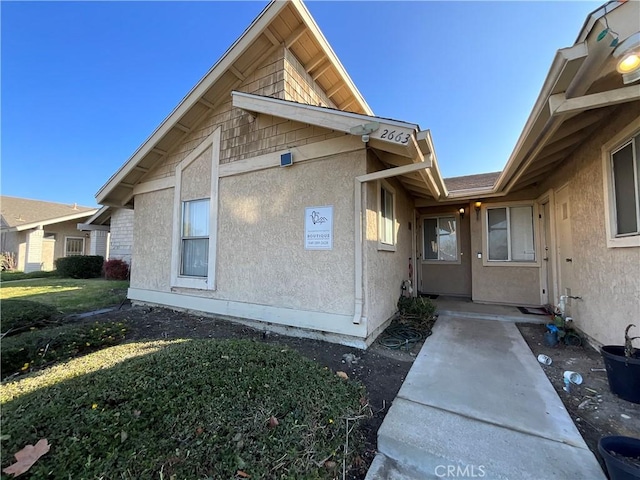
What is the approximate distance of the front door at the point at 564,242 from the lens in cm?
492

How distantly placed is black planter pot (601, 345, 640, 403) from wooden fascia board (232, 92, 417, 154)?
3.18 metres

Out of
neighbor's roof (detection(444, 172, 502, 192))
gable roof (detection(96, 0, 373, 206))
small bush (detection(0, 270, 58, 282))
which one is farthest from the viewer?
small bush (detection(0, 270, 58, 282))

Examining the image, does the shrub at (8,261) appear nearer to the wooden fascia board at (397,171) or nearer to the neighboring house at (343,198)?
the neighboring house at (343,198)

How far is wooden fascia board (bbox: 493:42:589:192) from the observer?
2.45 meters

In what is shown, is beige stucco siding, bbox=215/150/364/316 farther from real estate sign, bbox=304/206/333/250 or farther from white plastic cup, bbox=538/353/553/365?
white plastic cup, bbox=538/353/553/365

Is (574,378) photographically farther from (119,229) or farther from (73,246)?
(73,246)

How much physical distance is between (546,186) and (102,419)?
8580 millimetres

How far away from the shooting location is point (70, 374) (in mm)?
2869

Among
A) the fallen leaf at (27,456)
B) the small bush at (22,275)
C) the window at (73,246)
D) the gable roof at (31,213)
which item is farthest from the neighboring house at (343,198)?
the window at (73,246)

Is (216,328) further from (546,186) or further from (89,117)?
(89,117)

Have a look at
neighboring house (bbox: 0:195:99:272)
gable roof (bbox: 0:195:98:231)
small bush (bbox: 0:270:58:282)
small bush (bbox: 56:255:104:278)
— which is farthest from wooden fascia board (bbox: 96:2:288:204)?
gable roof (bbox: 0:195:98:231)

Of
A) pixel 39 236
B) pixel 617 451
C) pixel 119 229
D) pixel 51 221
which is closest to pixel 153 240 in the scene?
pixel 617 451

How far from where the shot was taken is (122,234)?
518 inches

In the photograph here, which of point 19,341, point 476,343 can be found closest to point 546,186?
point 476,343
